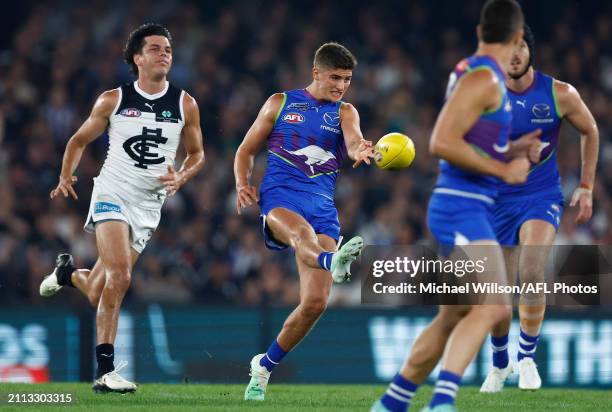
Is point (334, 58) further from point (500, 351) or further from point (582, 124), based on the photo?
point (500, 351)

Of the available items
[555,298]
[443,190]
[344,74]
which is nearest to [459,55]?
[555,298]

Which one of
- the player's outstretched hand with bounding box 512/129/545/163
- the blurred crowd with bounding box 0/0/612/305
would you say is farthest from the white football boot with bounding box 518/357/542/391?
the blurred crowd with bounding box 0/0/612/305

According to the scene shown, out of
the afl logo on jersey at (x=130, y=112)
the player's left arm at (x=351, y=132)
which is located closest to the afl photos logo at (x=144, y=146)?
the afl logo on jersey at (x=130, y=112)

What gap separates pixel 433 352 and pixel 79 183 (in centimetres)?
1029

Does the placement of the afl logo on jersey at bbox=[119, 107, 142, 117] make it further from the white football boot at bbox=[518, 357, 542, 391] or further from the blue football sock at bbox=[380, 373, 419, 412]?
the blue football sock at bbox=[380, 373, 419, 412]

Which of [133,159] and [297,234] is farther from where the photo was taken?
[133,159]

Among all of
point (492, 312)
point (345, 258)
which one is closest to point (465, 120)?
point (492, 312)

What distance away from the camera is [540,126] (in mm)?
9219

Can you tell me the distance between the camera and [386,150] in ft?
28.2

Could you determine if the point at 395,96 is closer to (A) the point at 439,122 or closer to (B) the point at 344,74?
(B) the point at 344,74

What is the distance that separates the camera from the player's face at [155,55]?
9625 mm

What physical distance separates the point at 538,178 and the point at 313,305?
209cm

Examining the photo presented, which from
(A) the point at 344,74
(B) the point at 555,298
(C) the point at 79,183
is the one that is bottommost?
(B) the point at 555,298

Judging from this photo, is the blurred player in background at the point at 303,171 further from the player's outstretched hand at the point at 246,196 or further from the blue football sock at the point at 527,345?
the blue football sock at the point at 527,345
